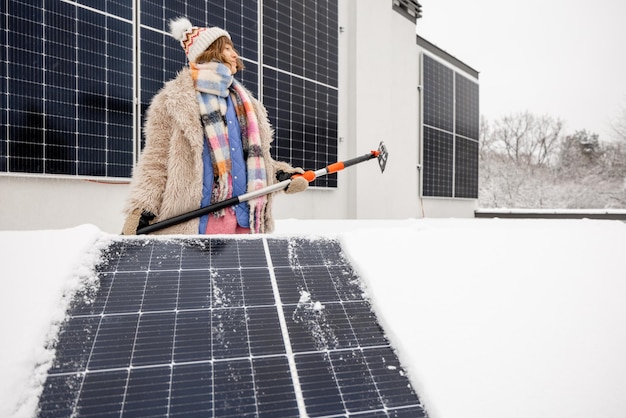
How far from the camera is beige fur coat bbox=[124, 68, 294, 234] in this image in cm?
227

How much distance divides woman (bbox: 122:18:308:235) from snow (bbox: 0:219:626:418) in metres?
0.74

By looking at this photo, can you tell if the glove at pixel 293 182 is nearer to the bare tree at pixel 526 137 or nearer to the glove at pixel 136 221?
the glove at pixel 136 221

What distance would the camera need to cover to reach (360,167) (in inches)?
302

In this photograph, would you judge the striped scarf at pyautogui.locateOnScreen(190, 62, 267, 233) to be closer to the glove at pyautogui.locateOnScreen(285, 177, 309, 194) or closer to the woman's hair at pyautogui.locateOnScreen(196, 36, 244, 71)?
the woman's hair at pyautogui.locateOnScreen(196, 36, 244, 71)

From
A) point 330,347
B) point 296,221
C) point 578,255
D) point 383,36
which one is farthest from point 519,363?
point 383,36

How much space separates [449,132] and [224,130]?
1031 centimetres

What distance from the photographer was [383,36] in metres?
8.38

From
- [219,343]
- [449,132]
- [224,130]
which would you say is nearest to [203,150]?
[224,130]

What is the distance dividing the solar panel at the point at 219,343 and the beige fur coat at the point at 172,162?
745 millimetres

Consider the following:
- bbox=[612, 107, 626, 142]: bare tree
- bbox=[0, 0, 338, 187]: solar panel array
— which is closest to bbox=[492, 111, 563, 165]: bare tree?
bbox=[612, 107, 626, 142]: bare tree

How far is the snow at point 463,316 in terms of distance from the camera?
44.1 inches

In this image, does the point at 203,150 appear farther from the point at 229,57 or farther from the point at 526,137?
the point at 526,137

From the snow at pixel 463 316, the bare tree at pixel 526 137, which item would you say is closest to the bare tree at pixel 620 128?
the bare tree at pixel 526 137

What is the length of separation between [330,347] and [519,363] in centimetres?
62
